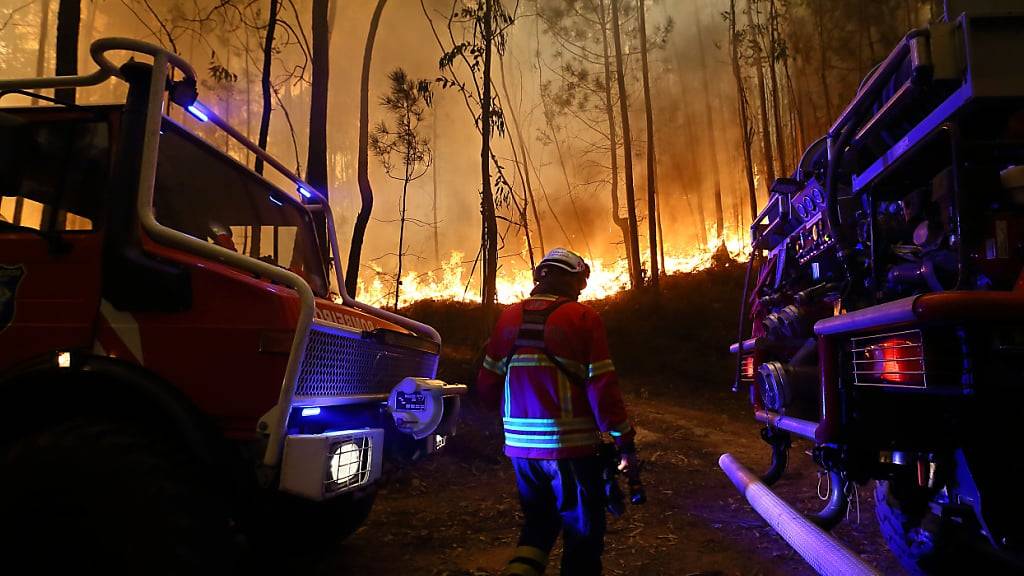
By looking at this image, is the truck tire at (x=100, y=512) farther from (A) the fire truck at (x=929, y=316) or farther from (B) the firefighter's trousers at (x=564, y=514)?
(A) the fire truck at (x=929, y=316)

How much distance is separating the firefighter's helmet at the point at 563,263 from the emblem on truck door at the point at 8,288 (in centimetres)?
251

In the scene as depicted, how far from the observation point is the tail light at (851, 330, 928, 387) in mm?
2246

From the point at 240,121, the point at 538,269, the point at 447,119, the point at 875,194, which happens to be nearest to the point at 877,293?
the point at 875,194

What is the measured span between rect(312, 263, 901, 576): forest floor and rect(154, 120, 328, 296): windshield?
64.6 inches

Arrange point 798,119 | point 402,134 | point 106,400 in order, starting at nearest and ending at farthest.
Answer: point 106,400 < point 402,134 < point 798,119

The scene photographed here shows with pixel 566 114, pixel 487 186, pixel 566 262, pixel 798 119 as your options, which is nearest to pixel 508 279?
pixel 566 114

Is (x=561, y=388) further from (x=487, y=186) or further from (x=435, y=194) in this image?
(x=435, y=194)

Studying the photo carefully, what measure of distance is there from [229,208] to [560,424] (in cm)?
254

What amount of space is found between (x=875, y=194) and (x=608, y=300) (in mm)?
18613

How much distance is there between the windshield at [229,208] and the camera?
9.78 feet

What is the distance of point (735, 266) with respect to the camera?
21094 mm

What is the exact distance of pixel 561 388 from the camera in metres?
2.88

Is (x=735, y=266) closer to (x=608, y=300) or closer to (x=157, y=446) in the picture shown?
(x=608, y=300)

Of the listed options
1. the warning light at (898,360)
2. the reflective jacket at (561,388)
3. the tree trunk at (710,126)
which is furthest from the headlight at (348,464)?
the tree trunk at (710,126)
